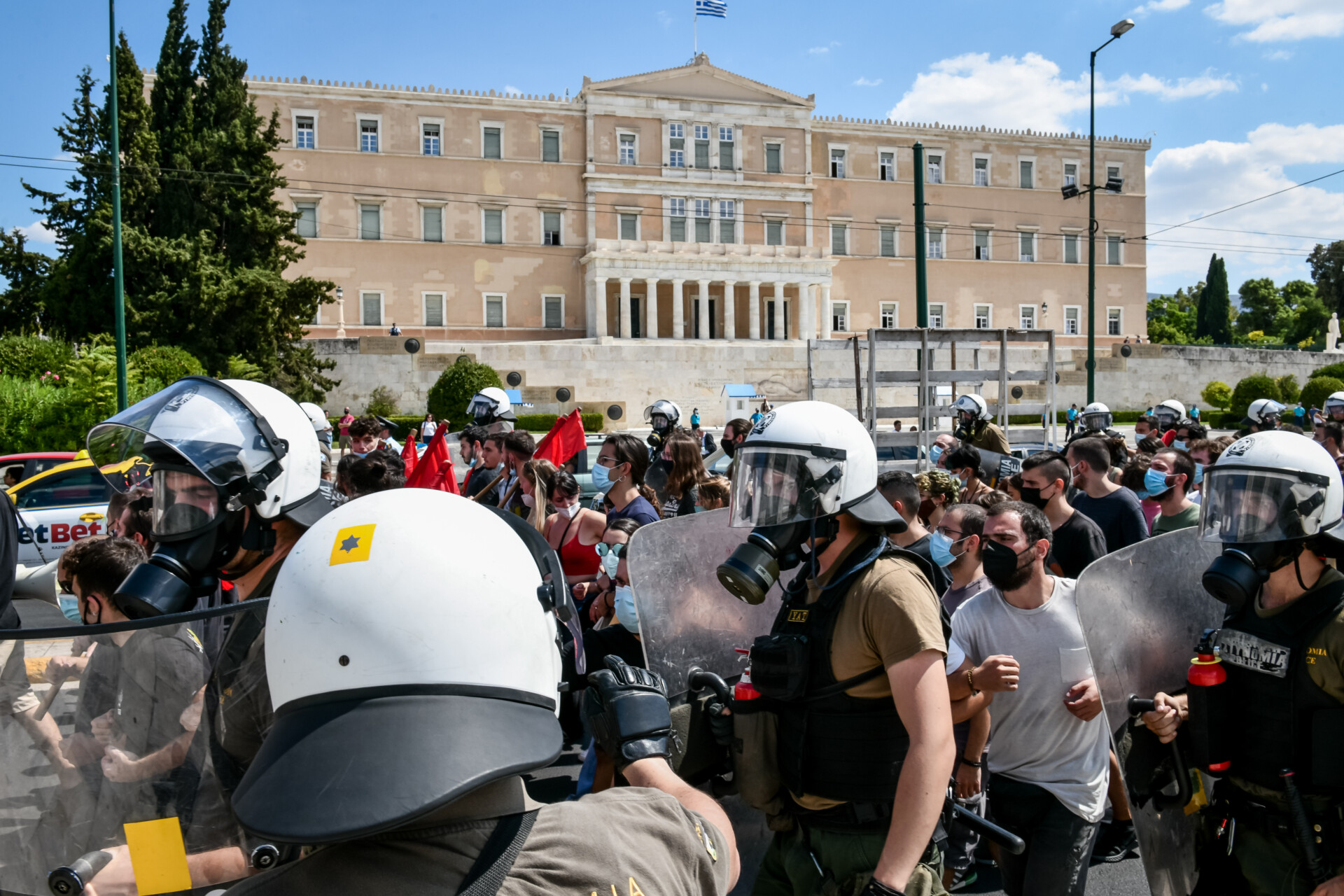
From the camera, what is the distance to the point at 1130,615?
3053mm

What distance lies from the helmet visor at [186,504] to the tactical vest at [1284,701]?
2.85 meters

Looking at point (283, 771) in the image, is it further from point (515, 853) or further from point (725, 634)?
point (725, 634)

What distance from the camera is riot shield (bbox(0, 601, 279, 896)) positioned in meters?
1.80

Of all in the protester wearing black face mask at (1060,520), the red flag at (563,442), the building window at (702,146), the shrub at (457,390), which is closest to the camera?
the protester wearing black face mask at (1060,520)

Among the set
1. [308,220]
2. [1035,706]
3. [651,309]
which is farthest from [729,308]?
[1035,706]

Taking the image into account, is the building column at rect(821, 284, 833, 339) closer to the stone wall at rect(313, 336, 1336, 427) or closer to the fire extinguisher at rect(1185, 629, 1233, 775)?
the stone wall at rect(313, 336, 1336, 427)

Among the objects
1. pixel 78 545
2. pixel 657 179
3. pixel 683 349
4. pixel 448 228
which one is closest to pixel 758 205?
pixel 657 179

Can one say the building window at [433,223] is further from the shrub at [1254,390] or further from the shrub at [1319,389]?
the shrub at [1319,389]

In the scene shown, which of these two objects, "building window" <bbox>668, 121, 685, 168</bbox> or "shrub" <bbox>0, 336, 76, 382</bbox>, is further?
"building window" <bbox>668, 121, 685, 168</bbox>

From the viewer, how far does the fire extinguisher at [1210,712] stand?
2.83 m

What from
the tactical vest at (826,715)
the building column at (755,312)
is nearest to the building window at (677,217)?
the building column at (755,312)

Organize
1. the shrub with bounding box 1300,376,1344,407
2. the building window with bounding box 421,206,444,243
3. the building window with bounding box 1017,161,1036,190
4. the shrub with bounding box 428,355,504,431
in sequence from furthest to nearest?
1. the building window with bounding box 1017,161,1036,190
2. the building window with bounding box 421,206,444,243
3. the shrub with bounding box 1300,376,1344,407
4. the shrub with bounding box 428,355,504,431

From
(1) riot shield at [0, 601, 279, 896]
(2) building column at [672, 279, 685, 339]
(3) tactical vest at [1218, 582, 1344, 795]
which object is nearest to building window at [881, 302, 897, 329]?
(2) building column at [672, 279, 685, 339]

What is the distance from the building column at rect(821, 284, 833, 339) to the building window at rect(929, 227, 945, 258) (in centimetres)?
776
